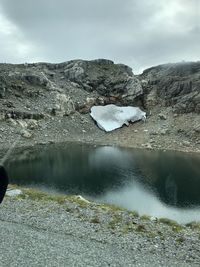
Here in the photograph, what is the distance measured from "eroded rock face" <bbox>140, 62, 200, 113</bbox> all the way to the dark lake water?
29.0 meters

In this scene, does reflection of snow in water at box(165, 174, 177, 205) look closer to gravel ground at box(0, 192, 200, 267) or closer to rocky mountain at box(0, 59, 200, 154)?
gravel ground at box(0, 192, 200, 267)

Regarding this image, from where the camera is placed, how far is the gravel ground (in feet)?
56.0

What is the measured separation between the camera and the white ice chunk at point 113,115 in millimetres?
106438

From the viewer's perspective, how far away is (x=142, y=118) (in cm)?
10925

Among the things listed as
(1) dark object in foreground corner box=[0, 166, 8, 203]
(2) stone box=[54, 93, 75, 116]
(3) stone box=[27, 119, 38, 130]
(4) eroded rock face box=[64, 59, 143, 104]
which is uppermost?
(4) eroded rock face box=[64, 59, 143, 104]

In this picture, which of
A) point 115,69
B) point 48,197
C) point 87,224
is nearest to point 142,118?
point 115,69

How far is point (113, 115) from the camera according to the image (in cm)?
11069

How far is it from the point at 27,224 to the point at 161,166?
45.4m

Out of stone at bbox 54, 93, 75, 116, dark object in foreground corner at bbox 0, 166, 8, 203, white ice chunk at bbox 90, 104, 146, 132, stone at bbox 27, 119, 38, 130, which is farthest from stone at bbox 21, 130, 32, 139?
dark object in foreground corner at bbox 0, 166, 8, 203

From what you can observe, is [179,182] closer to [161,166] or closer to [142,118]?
[161,166]

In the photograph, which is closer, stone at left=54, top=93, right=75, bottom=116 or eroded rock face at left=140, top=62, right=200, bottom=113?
eroded rock face at left=140, top=62, right=200, bottom=113

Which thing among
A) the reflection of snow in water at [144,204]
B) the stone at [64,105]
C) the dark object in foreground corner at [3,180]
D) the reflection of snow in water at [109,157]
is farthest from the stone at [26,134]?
the dark object in foreground corner at [3,180]

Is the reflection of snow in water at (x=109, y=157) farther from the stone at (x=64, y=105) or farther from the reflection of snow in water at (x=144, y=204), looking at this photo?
the stone at (x=64, y=105)

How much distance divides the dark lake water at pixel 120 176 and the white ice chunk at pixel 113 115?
2039 centimetres
